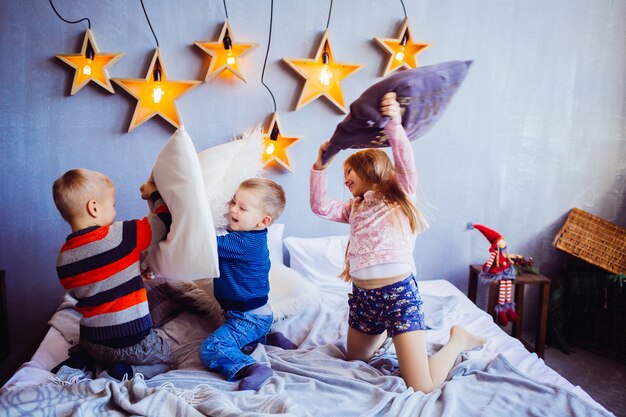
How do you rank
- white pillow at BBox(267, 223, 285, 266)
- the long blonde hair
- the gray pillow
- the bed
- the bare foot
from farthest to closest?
white pillow at BBox(267, 223, 285, 266), the bare foot, the long blonde hair, the gray pillow, the bed

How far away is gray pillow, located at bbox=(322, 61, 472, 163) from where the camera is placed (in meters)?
1.32

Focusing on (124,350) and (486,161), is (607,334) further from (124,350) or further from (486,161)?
(124,350)

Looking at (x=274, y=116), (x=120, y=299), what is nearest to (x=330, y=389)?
(x=120, y=299)

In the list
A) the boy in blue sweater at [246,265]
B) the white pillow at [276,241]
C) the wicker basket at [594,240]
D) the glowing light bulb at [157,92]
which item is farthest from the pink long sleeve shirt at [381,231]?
the wicker basket at [594,240]

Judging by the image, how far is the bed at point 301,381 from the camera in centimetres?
121

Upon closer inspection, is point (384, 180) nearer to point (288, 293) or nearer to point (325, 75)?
point (288, 293)

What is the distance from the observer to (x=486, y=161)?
103 inches

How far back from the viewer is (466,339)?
66.4 inches

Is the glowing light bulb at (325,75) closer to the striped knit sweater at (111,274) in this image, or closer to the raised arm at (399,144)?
the raised arm at (399,144)

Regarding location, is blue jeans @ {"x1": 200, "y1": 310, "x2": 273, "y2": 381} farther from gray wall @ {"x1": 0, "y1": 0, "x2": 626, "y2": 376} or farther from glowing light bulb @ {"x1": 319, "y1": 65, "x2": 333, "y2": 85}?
glowing light bulb @ {"x1": 319, "y1": 65, "x2": 333, "y2": 85}

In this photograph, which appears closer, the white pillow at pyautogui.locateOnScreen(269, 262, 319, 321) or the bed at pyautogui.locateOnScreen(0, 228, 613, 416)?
the bed at pyautogui.locateOnScreen(0, 228, 613, 416)

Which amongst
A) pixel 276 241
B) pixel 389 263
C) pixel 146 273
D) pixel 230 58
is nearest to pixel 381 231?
pixel 389 263

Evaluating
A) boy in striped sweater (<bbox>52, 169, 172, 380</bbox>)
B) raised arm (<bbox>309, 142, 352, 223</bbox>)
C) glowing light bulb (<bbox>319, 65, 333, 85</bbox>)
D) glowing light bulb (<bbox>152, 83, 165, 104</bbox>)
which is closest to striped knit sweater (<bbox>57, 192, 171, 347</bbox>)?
boy in striped sweater (<bbox>52, 169, 172, 380</bbox>)

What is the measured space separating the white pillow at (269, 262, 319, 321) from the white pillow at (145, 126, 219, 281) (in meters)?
0.62
